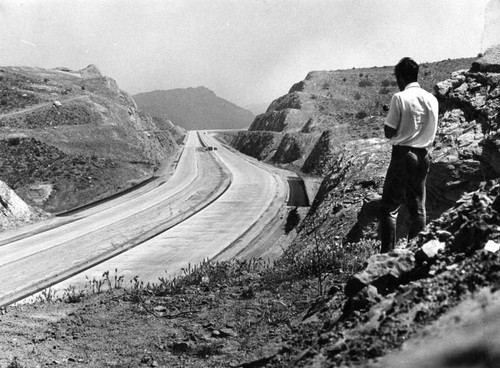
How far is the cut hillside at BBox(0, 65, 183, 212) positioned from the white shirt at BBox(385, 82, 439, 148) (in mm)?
25445

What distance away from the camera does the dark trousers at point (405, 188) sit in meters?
5.52

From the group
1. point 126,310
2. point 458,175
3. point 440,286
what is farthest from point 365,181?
point 440,286

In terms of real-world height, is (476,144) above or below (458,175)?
above

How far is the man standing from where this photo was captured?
5434 mm

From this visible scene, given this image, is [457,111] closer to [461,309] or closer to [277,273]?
[277,273]

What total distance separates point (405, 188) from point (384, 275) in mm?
1603

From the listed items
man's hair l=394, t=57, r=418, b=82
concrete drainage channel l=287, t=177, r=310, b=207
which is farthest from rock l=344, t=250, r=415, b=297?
concrete drainage channel l=287, t=177, r=310, b=207

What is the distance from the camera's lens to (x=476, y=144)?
8586 mm

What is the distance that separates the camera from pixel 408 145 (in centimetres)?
548

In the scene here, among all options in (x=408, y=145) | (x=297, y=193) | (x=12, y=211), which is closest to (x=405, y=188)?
(x=408, y=145)

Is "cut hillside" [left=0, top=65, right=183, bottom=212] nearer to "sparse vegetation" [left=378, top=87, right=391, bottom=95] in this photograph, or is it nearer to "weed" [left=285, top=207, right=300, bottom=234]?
"weed" [left=285, top=207, right=300, bottom=234]

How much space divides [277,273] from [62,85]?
59424 millimetres

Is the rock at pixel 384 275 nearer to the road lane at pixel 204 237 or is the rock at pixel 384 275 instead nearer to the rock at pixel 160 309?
the rock at pixel 160 309

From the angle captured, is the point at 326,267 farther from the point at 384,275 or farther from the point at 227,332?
the point at 384,275
